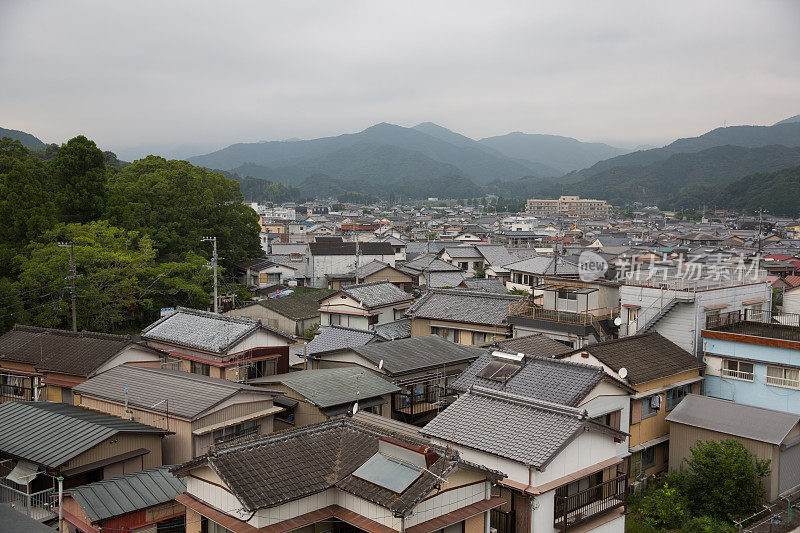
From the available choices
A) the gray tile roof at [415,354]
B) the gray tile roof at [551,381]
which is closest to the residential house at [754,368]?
the gray tile roof at [551,381]

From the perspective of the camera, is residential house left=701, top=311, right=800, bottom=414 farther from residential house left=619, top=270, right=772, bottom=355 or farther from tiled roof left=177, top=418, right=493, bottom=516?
tiled roof left=177, top=418, right=493, bottom=516

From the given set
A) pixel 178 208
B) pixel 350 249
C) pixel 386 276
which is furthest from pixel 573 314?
pixel 350 249

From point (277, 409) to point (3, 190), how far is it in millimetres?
25483

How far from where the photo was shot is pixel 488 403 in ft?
41.9

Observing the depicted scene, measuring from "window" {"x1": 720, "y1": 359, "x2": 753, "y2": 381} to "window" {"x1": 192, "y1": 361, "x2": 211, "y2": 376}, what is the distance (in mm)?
17086

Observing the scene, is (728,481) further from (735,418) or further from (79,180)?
(79,180)

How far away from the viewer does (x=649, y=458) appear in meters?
17.1

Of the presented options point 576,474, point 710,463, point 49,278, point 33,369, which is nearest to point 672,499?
point 710,463

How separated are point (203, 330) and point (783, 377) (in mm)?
19198

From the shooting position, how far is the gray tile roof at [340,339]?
75.2 feet

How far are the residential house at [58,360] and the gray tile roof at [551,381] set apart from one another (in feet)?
37.3

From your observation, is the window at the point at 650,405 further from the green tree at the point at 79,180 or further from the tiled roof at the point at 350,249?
the tiled roof at the point at 350,249

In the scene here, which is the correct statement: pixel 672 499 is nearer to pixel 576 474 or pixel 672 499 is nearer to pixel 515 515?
pixel 576 474

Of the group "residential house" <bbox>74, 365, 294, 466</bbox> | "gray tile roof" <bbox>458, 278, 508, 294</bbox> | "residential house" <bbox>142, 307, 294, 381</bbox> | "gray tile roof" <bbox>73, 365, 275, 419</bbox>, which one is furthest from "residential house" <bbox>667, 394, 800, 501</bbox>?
"gray tile roof" <bbox>458, 278, 508, 294</bbox>
